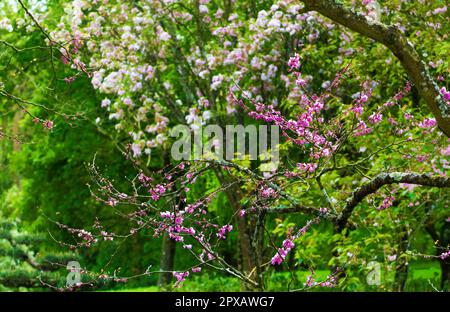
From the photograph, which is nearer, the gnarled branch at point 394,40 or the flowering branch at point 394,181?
the gnarled branch at point 394,40

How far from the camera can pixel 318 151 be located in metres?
7.03

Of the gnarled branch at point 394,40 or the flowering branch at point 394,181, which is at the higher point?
the gnarled branch at point 394,40

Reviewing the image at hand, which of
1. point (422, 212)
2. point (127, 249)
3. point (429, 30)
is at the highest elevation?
point (429, 30)

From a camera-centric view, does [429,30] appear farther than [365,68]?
No

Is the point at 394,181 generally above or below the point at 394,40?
below

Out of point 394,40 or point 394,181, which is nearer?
point 394,40

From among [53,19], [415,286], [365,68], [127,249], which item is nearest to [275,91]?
[365,68]

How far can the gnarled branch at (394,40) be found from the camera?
5.53 metres

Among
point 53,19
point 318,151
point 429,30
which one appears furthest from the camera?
point 53,19

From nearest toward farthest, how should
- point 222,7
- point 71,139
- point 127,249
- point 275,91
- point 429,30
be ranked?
point 429,30 → point 275,91 → point 222,7 → point 71,139 → point 127,249

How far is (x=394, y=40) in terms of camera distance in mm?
5578

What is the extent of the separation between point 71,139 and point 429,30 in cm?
1168

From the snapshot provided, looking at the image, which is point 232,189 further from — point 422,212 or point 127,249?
point 127,249

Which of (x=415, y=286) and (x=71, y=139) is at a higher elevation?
(x=71, y=139)
